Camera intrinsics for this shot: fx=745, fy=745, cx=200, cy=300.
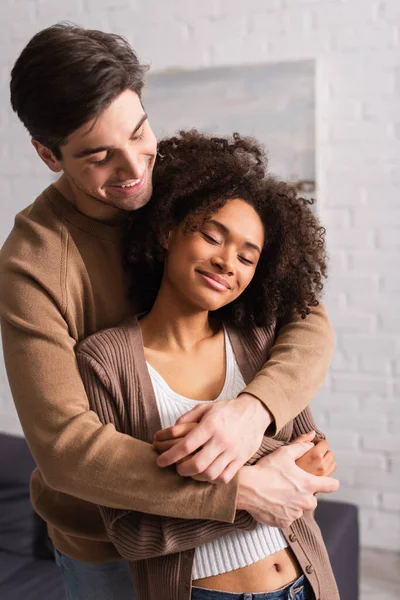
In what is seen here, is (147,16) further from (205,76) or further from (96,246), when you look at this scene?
(96,246)

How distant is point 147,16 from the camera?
3182mm

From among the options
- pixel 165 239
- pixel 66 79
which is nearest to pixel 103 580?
pixel 165 239

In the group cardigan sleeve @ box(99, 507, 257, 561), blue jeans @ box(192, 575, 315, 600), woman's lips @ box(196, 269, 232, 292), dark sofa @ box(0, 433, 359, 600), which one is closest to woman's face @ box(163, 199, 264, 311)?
woman's lips @ box(196, 269, 232, 292)

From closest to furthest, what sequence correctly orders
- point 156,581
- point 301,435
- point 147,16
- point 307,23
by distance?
point 156,581
point 301,435
point 307,23
point 147,16

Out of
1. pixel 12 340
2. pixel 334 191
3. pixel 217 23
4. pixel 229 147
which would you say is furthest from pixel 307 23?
pixel 12 340

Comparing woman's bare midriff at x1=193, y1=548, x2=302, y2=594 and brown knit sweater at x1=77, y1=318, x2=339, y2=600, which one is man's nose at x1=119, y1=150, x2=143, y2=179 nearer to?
brown knit sweater at x1=77, y1=318, x2=339, y2=600

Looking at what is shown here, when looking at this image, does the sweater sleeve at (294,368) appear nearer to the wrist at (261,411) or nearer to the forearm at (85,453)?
the wrist at (261,411)

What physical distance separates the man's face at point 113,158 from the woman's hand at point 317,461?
52 cm

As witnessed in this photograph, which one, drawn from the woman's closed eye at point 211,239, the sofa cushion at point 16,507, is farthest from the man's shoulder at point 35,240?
the sofa cushion at point 16,507

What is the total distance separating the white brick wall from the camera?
287cm

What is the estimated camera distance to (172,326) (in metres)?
1.35

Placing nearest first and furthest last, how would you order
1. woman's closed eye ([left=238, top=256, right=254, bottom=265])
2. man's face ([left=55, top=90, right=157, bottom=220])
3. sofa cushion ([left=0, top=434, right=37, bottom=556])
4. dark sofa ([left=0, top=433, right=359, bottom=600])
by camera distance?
man's face ([left=55, top=90, right=157, bottom=220]) < woman's closed eye ([left=238, top=256, right=254, bottom=265]) < dark sofa ([left=0, top=433, right=359, bottom=600]) < sofa cushion ([left=0, top=434, right=37, bottom=556])

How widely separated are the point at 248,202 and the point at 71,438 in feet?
1.70

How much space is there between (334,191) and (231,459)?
205cm
